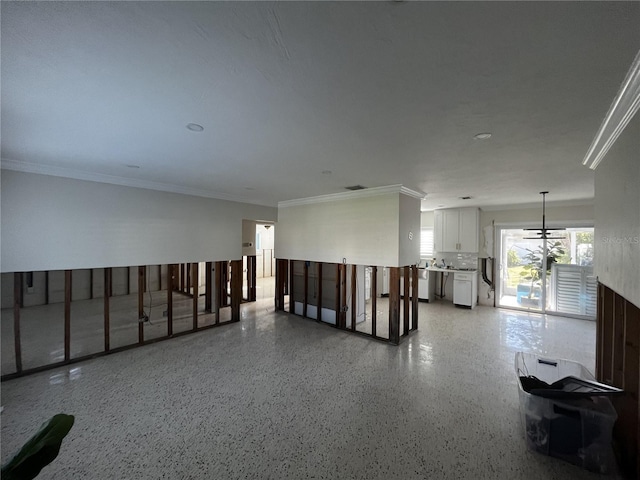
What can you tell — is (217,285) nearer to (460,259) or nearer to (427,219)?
(427,219)

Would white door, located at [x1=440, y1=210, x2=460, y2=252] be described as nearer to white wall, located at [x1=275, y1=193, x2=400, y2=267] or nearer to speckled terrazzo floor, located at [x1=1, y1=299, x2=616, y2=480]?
speckled terrazzo floor, located at [x1=1, y1=299, x2=616, y2=480]

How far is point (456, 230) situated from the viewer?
6.61m

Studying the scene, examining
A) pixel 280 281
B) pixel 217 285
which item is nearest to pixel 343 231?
pixel 280 281

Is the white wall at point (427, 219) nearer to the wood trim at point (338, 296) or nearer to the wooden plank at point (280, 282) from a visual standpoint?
the wood trim at point (338, 296)

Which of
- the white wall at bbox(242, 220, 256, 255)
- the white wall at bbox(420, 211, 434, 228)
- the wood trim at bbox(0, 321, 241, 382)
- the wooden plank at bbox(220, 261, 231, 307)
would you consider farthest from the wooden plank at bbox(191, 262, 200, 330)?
the white wall at bbox(420, 211, 434, 228)

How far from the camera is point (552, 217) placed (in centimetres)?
573

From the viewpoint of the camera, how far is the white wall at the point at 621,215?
4.81ft

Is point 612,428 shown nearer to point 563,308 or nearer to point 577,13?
point 577,13

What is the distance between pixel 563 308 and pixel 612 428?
5.17m

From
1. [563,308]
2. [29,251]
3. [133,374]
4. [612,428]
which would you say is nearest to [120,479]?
[133,374]

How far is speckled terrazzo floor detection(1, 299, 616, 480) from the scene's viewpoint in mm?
1906

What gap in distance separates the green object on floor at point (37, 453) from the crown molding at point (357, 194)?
403cm

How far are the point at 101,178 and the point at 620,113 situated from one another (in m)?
5.44

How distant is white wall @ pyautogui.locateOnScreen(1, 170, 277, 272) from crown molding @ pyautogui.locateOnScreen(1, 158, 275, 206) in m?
0.06
